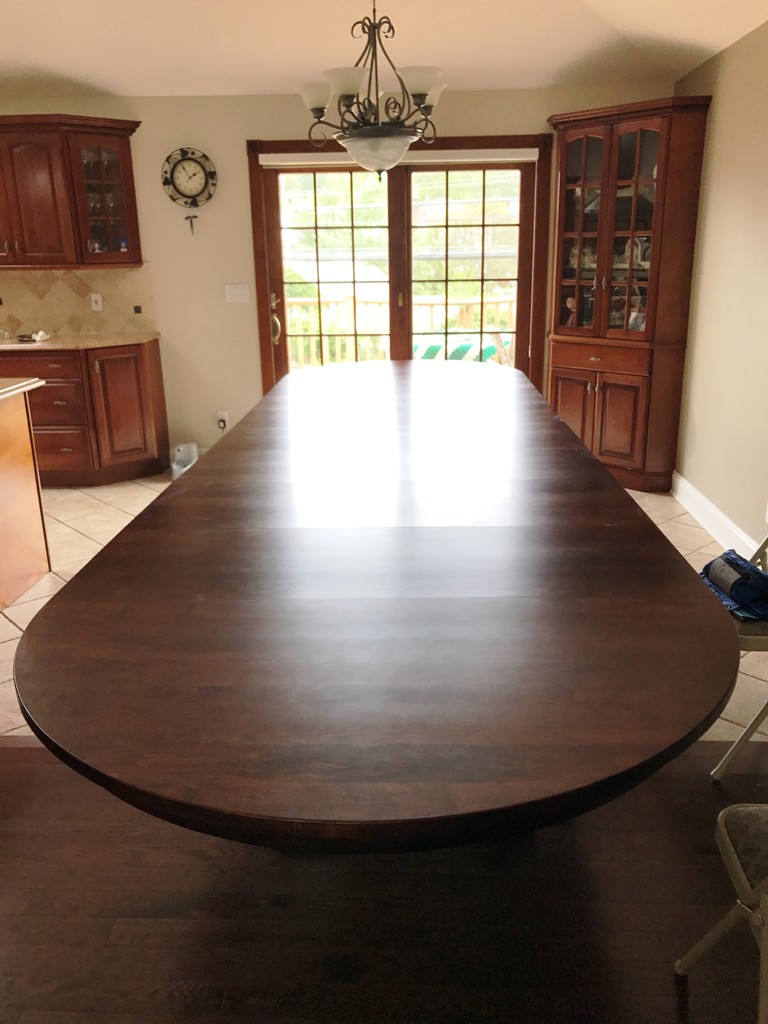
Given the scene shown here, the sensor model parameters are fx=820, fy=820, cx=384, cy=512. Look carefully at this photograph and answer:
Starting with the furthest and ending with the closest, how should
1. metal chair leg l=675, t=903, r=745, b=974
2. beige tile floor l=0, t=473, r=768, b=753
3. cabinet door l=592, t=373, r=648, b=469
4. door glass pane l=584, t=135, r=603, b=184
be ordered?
cabinet door l=592, t=373, r=648, b=469
door glass pane l=584, t=135, r=603, b=184
beige tile floor l=0, t=473, r=768, b=753
metal chair leg l=675, t=903, r=745, b=974

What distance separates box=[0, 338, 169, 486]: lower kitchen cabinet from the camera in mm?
4895

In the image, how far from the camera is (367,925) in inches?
67.2

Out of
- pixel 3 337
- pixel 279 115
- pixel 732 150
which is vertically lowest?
pixel 3 337

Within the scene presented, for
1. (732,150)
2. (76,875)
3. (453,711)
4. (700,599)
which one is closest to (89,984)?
(76,875)

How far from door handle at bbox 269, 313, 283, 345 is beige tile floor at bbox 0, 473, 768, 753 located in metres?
1.15

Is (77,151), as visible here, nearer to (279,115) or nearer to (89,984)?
(279,115)

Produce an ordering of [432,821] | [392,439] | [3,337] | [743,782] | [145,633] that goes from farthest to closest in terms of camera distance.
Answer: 1. [3,337]
2. [392,439]
3. [743,782]
4. [145,633]
5. [432,821]

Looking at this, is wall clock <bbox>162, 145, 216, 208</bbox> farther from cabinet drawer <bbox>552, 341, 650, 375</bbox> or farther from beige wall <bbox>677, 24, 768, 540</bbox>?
beige wall <bbox>677, 24, 768, 540</bbox>

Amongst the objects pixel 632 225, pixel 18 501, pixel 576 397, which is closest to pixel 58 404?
pixel 18 501

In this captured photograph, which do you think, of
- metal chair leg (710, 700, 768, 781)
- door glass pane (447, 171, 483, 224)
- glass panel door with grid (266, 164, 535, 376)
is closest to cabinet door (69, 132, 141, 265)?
glass panel door with grid (266, 164, 535, 376)

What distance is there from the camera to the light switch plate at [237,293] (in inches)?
208

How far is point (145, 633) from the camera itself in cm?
125

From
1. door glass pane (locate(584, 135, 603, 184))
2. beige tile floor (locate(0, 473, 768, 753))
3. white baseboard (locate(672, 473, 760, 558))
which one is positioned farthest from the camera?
door glass pane (locate(584, 135, 603, 184))

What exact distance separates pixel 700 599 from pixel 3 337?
16.7 feet
